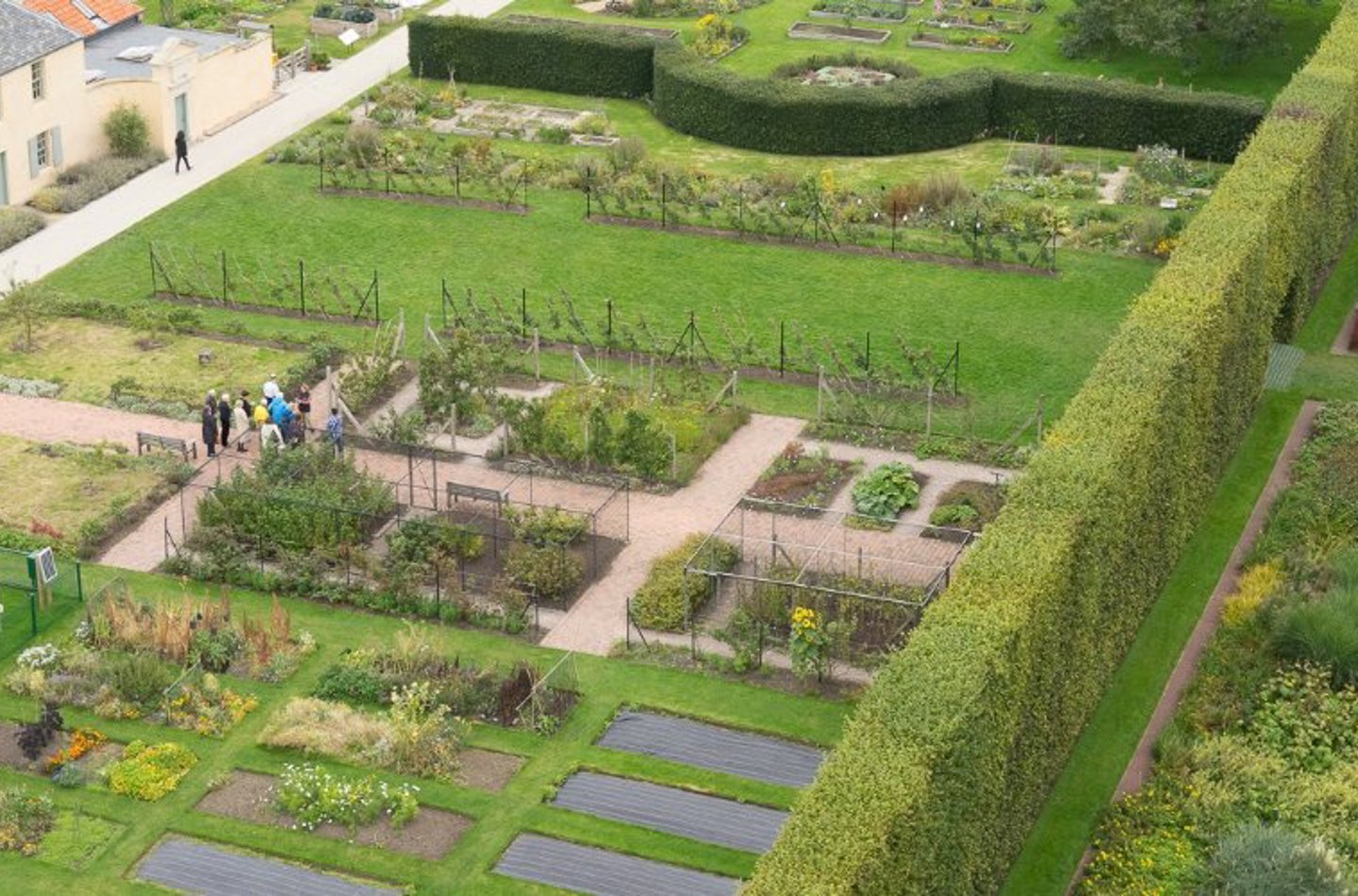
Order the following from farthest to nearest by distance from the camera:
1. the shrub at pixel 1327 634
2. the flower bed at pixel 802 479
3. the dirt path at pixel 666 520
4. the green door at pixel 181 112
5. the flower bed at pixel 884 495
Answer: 1. the green door at pixel 181 112
2. the flower bed at pixel 802 479
3. the flower bed at pixel 884 495
4. the dirt path at pixel 666 520
5. the shrub at pixel 1327 634

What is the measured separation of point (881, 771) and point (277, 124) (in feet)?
137

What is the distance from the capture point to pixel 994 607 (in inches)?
1294

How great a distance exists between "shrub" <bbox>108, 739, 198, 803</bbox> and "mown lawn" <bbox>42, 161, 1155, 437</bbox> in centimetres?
1685

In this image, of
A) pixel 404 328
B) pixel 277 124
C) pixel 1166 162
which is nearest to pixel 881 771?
pixel 404 328

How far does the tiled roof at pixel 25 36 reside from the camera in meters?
59.2

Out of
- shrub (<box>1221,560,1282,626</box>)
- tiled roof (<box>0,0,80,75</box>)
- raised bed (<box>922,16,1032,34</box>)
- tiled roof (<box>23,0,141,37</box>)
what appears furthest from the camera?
raised bed (<box>922,16,1032,34</box>)

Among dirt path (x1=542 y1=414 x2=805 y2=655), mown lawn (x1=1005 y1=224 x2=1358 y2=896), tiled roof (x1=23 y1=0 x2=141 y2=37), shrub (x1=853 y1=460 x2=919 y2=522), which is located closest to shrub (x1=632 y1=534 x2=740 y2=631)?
dirt path (x1=542 y1=414 x2=805 y2=655)

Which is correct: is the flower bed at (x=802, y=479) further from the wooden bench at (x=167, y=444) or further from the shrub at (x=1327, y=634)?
the wooden bench at (x=167, y=444)

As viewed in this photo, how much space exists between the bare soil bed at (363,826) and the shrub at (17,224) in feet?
83.2

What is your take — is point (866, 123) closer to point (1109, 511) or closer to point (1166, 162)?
point (1166, 162)

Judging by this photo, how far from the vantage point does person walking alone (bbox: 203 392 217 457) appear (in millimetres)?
46156

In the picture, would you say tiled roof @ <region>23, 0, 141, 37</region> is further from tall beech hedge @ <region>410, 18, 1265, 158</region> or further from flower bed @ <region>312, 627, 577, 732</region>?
flower bed @ <region>312, 627, 577, 732</region>

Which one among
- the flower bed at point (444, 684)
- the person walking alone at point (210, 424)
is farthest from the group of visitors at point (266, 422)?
the flower bed at point (444, 684)

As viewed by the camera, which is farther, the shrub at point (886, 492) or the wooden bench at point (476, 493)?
the shrub at point (886, 492)
